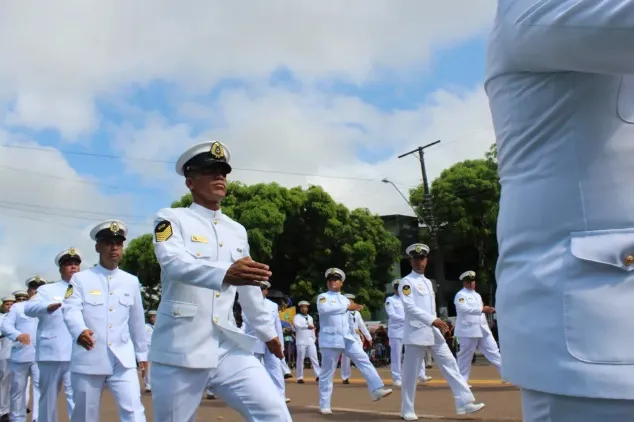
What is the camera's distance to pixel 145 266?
112ft

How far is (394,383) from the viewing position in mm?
14258

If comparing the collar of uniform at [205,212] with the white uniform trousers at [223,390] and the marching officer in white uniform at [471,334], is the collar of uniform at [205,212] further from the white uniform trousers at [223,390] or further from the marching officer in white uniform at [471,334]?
the marching officer in white uniform at [471,334]

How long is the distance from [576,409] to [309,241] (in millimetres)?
31729

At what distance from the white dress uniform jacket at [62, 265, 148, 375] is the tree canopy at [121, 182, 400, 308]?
24.3 meters

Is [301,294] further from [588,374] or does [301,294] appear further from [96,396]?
[588,374]

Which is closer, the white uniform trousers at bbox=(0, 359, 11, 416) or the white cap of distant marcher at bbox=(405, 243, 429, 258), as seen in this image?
the white cap of distant marcher at bbox=(405, 243, 429, 258)

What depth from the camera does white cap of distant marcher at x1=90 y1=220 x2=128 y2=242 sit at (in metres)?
6.48

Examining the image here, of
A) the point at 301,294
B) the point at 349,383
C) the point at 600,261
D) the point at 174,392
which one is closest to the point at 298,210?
the point at 301,294

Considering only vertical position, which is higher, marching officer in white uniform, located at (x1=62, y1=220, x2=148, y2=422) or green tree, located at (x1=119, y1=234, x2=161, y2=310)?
green tree, located at (x1=119, y1=234, x2=161, y2=310)

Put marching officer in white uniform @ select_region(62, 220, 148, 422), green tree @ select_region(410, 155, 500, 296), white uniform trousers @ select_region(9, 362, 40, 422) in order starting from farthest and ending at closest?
green tree @ select_region(410, 155, 500, 296), white uniform trousers @ select_region(9, 362, 40, 422), marching officer in white uniform @ select_region(62, 220, 148, 422)

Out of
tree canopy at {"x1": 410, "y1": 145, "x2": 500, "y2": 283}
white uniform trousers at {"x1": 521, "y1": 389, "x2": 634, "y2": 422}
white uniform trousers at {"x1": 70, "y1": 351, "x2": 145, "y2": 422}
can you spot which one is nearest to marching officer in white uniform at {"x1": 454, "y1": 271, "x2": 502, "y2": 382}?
white uniform trousers at {"x1": 70, "y1": 351, "x2": 145, "y2": 422}

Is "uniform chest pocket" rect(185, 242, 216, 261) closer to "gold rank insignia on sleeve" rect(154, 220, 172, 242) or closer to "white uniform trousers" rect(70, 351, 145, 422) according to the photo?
"gold rank insignia on sleeve" rect(154, 220, 172, 242)

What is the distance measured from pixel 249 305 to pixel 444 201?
29557 mm

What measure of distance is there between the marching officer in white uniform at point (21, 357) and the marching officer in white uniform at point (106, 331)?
3.65 meters
